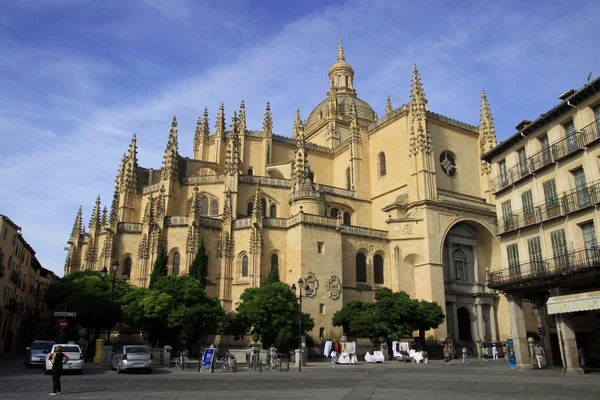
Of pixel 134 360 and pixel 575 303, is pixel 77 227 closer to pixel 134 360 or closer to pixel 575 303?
pixel 134 360

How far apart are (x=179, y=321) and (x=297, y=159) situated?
18087 mm

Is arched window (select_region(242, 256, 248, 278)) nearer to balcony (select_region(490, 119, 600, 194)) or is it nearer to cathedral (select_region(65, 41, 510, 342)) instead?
cathedral (select_region(65, 41, 510, 342))

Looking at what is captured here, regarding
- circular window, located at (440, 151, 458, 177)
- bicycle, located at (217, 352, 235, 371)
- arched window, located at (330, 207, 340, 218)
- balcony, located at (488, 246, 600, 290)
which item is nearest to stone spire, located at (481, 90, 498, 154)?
circular window, located at (440, 151, 458, 177)

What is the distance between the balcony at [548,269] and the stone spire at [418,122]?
59.9 ft

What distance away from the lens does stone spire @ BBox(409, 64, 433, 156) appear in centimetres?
4197

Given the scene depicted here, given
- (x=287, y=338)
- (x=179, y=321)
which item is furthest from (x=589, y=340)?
(x=179, y=321)

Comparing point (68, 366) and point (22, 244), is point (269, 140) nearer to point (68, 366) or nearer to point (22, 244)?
point (22, 244)

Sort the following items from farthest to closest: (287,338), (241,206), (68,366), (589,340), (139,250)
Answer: (241,206)
(139,250)
(287,338)
(589,340)
(68,366)

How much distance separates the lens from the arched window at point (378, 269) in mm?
40688

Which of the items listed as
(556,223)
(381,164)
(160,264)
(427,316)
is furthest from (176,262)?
(556,223)

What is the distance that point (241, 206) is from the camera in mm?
42188

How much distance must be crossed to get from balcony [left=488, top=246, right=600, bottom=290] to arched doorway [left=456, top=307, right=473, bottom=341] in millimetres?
17226

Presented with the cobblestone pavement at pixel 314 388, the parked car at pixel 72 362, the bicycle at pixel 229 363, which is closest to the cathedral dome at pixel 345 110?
the bicycle at pixel 229 363

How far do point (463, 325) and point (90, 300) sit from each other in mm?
28171
